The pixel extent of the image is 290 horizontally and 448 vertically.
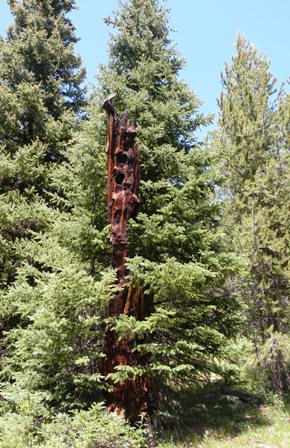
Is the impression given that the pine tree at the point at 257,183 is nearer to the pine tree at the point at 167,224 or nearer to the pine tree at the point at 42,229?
the pine tree at the point at 167,224

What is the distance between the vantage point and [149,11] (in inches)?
386

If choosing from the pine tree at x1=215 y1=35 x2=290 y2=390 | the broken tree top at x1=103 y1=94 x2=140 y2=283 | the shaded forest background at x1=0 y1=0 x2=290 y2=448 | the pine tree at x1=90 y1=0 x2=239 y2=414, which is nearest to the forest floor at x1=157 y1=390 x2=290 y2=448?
the shaded forest background at x1=0 y1=0 x2=290 y2=448

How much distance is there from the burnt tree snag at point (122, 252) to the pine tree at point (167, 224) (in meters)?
0.24

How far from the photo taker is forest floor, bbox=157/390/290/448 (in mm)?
6496

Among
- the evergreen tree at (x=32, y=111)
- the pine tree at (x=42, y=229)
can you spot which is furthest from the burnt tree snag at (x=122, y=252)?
the evergreen tree at (x=32, y=111)

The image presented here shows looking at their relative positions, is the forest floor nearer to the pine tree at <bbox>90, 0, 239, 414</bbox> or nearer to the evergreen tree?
the pine tree at <bbox>90, 0, 239, 414</bbox>

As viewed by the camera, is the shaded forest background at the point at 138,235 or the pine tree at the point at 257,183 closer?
the shaded forest background at the point at 138,235

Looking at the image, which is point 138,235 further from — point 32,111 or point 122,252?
point 32,111

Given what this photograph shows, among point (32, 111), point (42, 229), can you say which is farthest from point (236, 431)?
point (32, 111)

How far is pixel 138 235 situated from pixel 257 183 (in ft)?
18.1

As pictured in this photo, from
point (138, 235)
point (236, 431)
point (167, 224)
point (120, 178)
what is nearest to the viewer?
point (167, 224)

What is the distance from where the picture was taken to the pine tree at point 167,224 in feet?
21.6

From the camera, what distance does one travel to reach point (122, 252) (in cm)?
731

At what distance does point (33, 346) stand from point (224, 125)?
1035 cm
